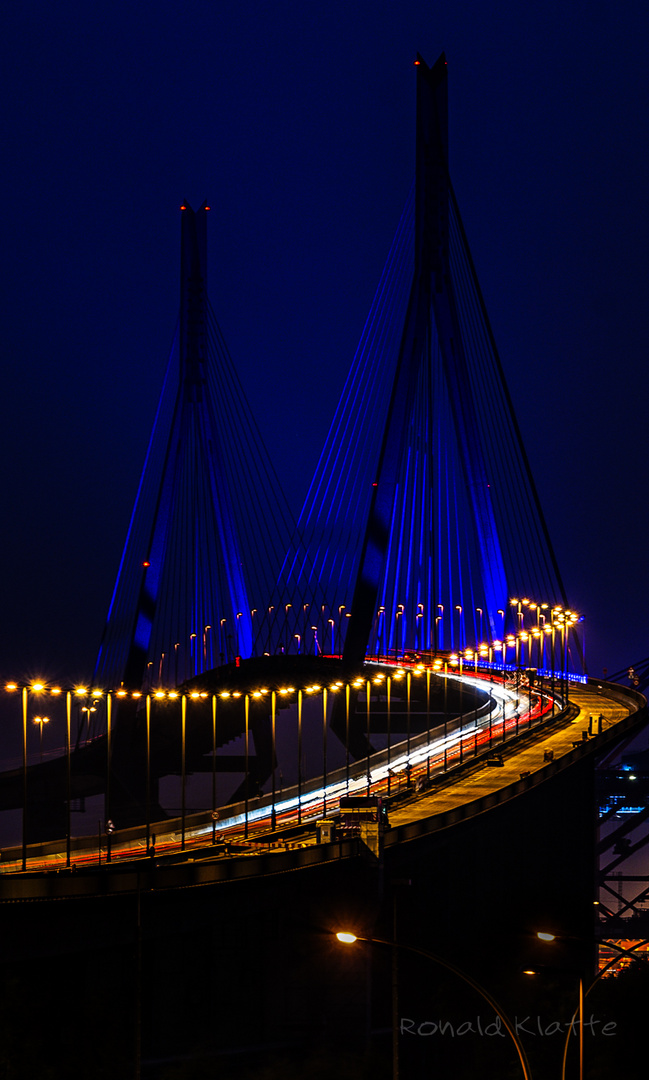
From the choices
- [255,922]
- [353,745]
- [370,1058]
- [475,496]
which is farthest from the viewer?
[353,745]

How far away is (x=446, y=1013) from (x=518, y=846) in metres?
17.0

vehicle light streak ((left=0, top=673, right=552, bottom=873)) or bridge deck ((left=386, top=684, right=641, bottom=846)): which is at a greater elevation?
bridge deck ((left=386, top=684, right=641, bottom=846))

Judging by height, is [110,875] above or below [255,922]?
above

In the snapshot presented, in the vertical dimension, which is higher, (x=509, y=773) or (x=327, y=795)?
(x=509, y=773)

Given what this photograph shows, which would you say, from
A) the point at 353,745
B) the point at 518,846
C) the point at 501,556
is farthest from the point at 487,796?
the point at 353,745

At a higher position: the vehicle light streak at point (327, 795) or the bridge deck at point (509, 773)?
the bridge deck at point (509, 773)

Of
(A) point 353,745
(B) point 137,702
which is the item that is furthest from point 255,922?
(B) point 137,702

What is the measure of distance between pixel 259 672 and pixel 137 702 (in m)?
9.73

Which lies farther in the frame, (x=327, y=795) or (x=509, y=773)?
(x=327, y=795)

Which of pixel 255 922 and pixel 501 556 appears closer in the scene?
pixel 255 922

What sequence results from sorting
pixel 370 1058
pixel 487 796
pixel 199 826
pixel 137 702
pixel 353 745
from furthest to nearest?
pixel 137 702 < pixel 353 745 < pixel 199 826 < pixel 487 796 < pixel 370 1058

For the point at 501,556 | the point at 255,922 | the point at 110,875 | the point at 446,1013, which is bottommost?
the point at 446,1013

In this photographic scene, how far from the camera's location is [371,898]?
37625 millimetres

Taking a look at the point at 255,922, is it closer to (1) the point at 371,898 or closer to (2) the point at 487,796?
(1) the point at 371,898
